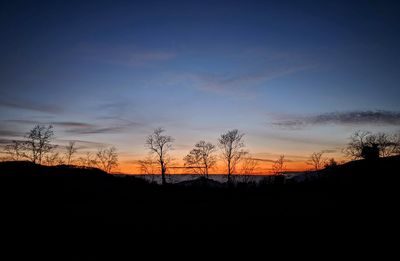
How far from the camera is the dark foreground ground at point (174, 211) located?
11.6 metres

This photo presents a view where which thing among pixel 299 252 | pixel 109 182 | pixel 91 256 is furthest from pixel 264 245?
pixel 109 182

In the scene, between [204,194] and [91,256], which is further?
[204,194]

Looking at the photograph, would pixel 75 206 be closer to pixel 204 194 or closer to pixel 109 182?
pixel 109 182

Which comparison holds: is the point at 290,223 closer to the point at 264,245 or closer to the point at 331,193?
the point at 264,245

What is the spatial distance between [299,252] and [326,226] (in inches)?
120

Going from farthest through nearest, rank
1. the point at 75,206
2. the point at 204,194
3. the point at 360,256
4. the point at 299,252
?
the point at 204,194 < the point at 75,206 < the point at 299,252 < the point at 360,256

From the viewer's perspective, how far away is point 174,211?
16.8 metres

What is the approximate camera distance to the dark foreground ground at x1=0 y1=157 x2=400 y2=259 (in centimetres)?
1155

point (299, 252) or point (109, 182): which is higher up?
point (109, 182)

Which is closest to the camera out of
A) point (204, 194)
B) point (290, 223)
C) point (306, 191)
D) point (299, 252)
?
point (299, 252)

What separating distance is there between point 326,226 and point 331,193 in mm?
7554

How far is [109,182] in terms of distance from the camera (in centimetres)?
2325

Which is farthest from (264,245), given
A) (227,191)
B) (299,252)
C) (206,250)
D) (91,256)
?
(227,191)

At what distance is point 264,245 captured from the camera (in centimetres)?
1054
